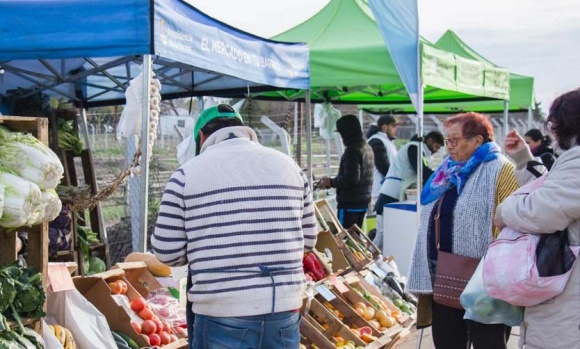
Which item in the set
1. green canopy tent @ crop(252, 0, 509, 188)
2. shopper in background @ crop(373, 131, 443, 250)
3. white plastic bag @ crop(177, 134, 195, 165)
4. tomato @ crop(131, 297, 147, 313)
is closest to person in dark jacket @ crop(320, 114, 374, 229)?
green canopy tent @ crop(252, 0, 509, 188)

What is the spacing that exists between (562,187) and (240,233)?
1.20 metres

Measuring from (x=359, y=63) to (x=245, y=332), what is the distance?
5.20 m

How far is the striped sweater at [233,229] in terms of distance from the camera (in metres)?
2.63

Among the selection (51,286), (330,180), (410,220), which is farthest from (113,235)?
(51,286)

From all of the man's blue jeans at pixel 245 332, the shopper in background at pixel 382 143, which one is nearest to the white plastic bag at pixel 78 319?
the man's blue jeans at pixel 245 332

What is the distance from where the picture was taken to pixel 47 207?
9.72 ft

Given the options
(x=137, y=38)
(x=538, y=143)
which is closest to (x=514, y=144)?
(x=137, y=38)

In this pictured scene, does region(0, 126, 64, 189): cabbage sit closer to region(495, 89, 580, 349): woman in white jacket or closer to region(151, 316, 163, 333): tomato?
region(151, 316, 163, 333): tomato

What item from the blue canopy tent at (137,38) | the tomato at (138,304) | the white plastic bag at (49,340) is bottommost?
the tomato at (138,304)

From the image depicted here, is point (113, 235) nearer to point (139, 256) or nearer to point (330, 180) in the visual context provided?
point (330, 180)

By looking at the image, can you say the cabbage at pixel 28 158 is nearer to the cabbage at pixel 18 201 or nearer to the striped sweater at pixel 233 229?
the cabbage at pixel 18 201

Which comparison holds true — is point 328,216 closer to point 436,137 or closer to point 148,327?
point 148,327

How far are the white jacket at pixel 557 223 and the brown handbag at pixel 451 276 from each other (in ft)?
3.19

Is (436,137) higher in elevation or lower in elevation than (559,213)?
higher
